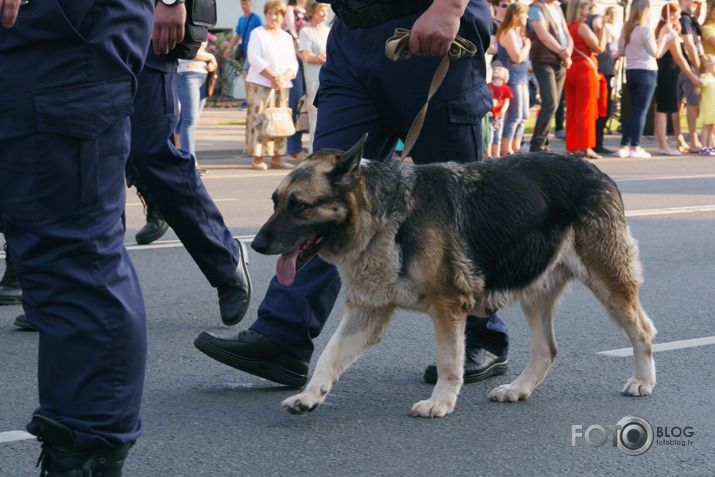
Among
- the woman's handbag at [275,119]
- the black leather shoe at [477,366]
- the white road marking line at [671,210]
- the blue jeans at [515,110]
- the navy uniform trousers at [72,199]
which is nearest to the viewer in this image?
the navy uniform trousers at [72,199]

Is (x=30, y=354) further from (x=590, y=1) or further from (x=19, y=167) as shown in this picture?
(x=590, y=1)

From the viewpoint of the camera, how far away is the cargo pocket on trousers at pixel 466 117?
4254 mm

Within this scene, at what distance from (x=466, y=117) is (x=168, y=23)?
1.40 m

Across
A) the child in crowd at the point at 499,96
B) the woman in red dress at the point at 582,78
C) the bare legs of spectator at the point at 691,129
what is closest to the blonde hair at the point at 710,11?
the bare legs of spectator at the point at 691,129

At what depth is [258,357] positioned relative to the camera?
4.20 meters

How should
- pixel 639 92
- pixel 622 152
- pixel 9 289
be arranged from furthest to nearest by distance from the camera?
pixel 622 152
pixel 639 92
pixel 9 289

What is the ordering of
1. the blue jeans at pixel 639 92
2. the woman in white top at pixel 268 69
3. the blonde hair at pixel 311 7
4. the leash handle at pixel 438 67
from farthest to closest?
the blue jeans at pixel 639 92 < the woman in white top at pixel 268 69 < the blonde hair at pixel 311 7 < the leash handle at pixel 438 67

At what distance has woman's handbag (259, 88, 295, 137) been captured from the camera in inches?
512

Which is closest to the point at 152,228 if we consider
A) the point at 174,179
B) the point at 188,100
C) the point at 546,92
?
the point at 174,179

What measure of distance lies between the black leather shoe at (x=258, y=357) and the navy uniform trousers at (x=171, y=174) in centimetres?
92

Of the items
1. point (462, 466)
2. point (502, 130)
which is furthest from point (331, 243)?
point (502, 130)

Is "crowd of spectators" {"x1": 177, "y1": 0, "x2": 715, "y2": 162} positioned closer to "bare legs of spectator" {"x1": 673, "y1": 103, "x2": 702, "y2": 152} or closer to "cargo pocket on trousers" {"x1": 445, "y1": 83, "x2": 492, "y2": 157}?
"bare legs of spectator" {"x1": 673, "y1": 103, "x2": 702, "y2": 152}

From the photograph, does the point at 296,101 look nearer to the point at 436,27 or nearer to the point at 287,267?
the point at 436,27

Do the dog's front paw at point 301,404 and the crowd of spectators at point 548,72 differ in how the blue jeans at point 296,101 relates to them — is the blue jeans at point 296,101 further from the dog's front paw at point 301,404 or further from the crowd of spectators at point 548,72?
the dog's front paw at point 301,404
